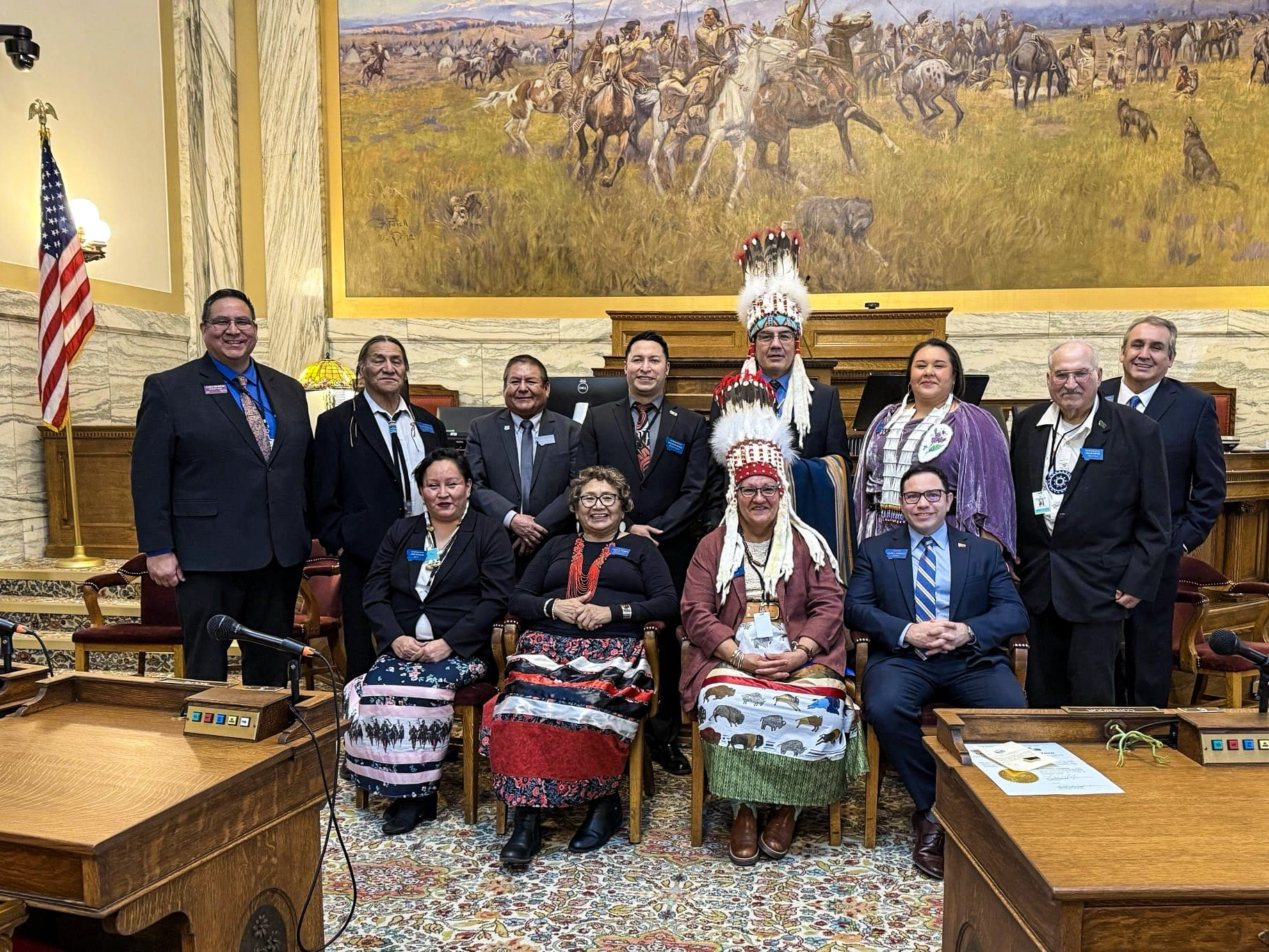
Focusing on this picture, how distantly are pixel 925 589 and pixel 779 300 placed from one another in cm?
134

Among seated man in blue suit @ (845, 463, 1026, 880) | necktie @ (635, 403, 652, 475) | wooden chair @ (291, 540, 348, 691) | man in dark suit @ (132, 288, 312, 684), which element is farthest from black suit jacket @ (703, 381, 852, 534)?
wooden chair @ (291, 540, 348, 691)

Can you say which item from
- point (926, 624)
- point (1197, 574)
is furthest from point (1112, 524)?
point (1197, 574)

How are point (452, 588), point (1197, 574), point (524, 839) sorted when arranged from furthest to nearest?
point (1197, 574)
point (452, 588)
point (524, 839)

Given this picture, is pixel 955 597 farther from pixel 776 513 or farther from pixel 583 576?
pixel 583 576

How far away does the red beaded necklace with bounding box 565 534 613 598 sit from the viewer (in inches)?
133

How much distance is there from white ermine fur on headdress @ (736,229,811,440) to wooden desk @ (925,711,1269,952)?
68.1 inches

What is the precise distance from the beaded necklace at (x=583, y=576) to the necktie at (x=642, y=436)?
47 cm

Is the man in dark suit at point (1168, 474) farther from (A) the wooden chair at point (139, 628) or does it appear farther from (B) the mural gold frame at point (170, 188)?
(B) the mural gold frame at point (170, 188)

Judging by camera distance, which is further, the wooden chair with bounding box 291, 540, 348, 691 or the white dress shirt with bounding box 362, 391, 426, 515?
the wooden chair with bounding box 291, 540, 348, 691

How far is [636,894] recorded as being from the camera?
2768mm

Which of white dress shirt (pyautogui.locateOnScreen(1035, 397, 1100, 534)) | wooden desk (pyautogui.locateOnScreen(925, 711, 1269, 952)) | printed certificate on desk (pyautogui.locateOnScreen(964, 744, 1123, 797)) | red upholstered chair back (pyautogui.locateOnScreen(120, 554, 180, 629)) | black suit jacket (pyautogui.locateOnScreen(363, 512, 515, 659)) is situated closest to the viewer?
wooden desk (pyautogui.locateOnScreen(925, 711, 1269, 952))

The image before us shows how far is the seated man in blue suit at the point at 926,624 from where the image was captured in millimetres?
2988

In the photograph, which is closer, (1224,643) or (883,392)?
(1224,643)

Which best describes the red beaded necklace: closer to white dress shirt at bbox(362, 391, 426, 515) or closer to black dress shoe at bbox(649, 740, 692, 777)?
white dress shirt at bbox(362, 391, 426, 515)
